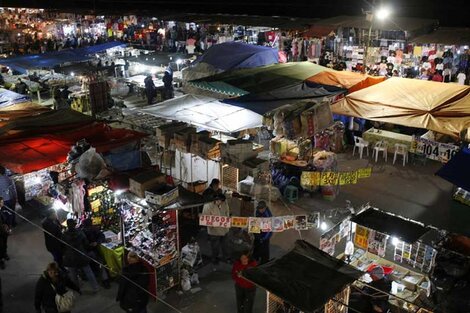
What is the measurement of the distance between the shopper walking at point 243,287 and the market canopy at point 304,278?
122cm

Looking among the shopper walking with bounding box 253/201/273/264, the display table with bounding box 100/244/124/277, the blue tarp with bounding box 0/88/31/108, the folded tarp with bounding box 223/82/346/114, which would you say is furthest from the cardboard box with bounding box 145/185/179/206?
the blue tarp with bounding box 0/88/31/108

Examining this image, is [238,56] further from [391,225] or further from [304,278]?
[304,278]

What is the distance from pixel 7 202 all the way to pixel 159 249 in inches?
198

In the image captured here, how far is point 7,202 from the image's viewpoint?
37.1 ft

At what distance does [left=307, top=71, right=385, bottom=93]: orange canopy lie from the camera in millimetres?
13711

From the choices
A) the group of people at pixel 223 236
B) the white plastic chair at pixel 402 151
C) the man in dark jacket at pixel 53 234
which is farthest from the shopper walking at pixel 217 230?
the white plastic chair at pixel 402 151

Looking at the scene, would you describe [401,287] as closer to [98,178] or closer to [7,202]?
[98,178]

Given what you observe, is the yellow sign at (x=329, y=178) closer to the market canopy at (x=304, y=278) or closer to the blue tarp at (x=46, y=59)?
the market canopy at (x=304, y=278)

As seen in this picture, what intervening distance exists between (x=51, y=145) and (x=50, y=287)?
4.50 metres

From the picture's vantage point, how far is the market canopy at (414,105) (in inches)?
415

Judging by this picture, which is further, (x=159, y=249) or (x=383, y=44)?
(x=383, y=44)

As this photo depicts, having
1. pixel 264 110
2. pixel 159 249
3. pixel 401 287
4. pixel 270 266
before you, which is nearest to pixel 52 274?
pixel 159 249

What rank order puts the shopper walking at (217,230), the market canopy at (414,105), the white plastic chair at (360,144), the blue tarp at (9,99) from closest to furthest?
the shopper walking at (217,230)
the market canopy at (414,105)
the blue tarp at (9,99)
the white plastic chair at (360,144)

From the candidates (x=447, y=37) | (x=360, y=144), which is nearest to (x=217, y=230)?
(x=360, y=144)
